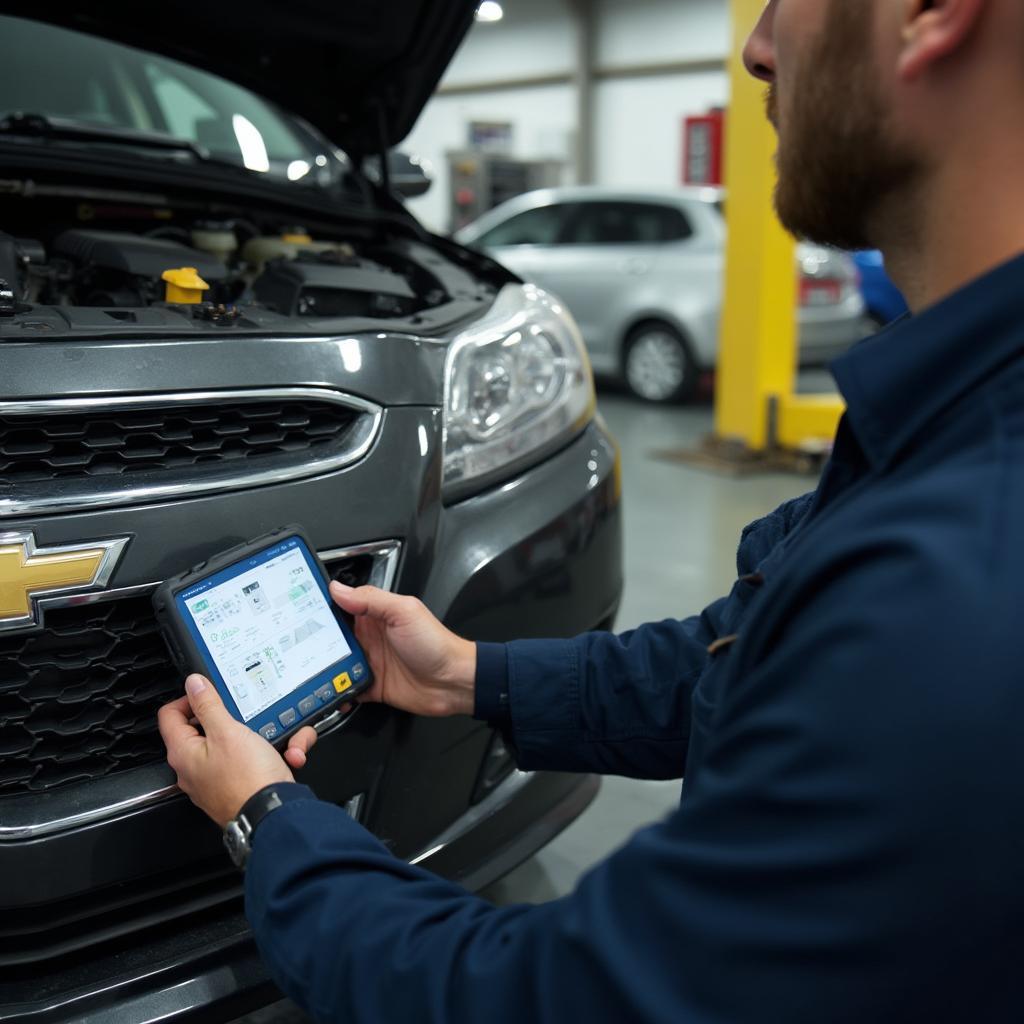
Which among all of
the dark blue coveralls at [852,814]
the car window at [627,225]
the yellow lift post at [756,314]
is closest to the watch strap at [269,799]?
the dark blue coveralls at [852,814]

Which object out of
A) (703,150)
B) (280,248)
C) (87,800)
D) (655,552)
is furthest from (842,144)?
(703,150)

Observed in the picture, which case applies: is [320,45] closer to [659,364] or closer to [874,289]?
[659,364]

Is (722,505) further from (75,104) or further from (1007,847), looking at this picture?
(1007,847)

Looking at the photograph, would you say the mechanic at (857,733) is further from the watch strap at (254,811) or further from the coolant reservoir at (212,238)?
the coolant reservoir at (212,238)

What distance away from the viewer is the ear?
23.7 inches

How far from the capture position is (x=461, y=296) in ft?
5.12

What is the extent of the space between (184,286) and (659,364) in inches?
196

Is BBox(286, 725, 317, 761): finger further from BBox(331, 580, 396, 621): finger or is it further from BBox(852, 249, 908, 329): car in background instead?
BBox(852, 249, 908, 329): car in background

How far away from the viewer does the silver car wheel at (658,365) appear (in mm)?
6102

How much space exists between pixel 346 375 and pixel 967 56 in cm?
72

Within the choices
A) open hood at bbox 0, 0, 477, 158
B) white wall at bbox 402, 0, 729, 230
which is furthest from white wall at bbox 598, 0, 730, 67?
open hood at bbox 0, 0, 477, 158

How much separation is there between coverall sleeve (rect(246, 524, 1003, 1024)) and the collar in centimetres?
13

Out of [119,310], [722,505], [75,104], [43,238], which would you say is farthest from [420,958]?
[722,505]

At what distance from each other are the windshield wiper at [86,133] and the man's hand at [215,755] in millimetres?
1200
